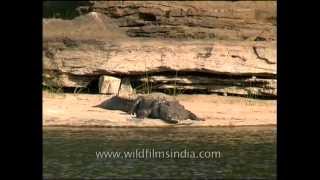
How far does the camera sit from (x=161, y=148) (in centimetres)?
905

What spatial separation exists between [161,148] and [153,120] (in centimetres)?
232

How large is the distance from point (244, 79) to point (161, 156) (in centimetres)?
469

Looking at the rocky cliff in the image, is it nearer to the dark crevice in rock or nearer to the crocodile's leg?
the dark crevice in rock

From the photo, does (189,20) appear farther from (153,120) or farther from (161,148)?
(161,148)

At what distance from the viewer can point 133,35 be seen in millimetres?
14328

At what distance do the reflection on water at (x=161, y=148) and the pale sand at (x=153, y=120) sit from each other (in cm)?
31

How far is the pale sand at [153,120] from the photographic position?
11.0 metres

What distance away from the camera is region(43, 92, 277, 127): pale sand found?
11031 mm

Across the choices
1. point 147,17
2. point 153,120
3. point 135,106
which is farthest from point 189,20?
point 153,120

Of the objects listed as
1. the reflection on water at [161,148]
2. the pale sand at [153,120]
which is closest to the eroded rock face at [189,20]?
the pale sand at [153,120]

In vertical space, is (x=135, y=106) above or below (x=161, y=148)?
above

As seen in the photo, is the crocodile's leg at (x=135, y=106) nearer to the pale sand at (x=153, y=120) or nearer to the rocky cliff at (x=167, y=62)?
the pale sand at (x=153, y=120)

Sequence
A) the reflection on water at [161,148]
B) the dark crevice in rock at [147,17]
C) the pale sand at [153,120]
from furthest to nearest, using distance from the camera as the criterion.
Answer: the dark crevice in rock at [147,17] < the pale sand at [153,120] < the reflection on water at [161,148]
